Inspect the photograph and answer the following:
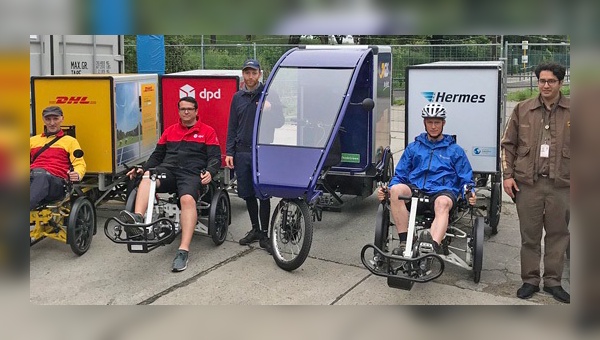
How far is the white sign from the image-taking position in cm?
650

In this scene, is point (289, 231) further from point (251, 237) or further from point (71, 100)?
point (71, 100)

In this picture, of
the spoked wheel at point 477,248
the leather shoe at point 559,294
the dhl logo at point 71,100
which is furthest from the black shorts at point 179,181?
the leather shoe at point 559,294

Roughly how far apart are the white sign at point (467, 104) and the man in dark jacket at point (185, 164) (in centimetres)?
207

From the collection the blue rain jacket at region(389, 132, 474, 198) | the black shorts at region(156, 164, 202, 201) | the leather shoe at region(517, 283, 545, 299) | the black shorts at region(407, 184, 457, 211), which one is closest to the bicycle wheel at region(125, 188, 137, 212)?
the black shorts at region(156, 164, 202, 201)

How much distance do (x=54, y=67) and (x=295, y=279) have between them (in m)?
3.97

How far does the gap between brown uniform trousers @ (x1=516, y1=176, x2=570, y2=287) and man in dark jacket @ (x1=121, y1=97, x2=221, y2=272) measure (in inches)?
112

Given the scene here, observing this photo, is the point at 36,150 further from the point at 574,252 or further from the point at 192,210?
the point at 574,252

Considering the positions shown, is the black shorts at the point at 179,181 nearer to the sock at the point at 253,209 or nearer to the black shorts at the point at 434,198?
the sock at the point at 253,209

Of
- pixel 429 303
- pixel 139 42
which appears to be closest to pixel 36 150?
pixel 139 42

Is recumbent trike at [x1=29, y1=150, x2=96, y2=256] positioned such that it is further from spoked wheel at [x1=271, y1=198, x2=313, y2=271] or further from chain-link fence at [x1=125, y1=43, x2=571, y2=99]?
chain-link fence at [x1=125, y1=43, x2=571, y2=99]

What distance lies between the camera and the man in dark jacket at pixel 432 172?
551 cm

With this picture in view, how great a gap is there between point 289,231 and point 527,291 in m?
2.04

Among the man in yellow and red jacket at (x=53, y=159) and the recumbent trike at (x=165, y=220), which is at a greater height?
the man in yellow and red jacket at (x=53, y=159)

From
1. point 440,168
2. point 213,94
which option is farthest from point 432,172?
point 213,94
